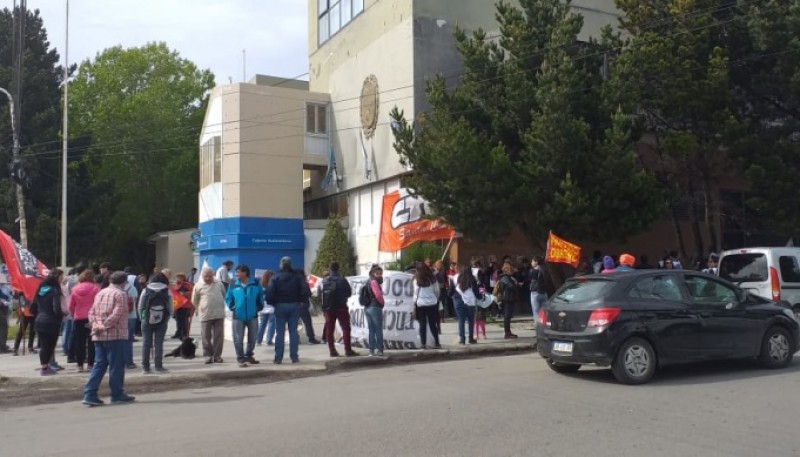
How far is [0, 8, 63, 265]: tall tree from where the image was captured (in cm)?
3678

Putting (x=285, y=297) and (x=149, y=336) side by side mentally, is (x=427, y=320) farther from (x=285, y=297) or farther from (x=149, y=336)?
(x=149, y=336)

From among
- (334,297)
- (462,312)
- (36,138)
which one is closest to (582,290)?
(334,297)

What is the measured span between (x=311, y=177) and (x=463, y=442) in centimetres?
2742

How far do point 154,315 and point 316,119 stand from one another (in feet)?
66.3

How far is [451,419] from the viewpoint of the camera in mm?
7965

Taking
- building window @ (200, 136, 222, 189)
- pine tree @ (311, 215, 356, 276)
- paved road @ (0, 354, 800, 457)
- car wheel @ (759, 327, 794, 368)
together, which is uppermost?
building window @ (200, 136, 222, 189)

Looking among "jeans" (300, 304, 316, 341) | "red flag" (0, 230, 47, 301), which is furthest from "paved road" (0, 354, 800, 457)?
"red flag" (0, 230, 47, 301)

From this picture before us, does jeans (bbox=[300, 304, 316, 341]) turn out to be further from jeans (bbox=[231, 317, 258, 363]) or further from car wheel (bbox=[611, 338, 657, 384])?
car wheel (bbox=[611, 338, 657, 384])

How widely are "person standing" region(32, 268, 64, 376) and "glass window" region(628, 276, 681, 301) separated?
8743 millimetres

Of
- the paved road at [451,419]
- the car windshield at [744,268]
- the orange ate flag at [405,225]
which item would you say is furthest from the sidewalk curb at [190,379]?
the orange ate flag at [405,225]

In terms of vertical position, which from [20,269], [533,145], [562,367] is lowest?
[562,367]

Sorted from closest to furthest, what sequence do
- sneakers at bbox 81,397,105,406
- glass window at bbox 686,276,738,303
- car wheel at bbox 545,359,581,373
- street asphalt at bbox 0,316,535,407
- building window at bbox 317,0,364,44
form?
sneakers at bbox 81,397,105,406, glass window at bbox 686,276,738,303, car wheel at bbox 545,359,581,373, street asphalt at bbox 0,316,535,407, building window at bbox 317,0,364,44

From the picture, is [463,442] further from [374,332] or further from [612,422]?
[374,332]

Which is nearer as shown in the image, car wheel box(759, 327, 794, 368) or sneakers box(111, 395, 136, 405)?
sneakers box(111, 395, 136, 405)
